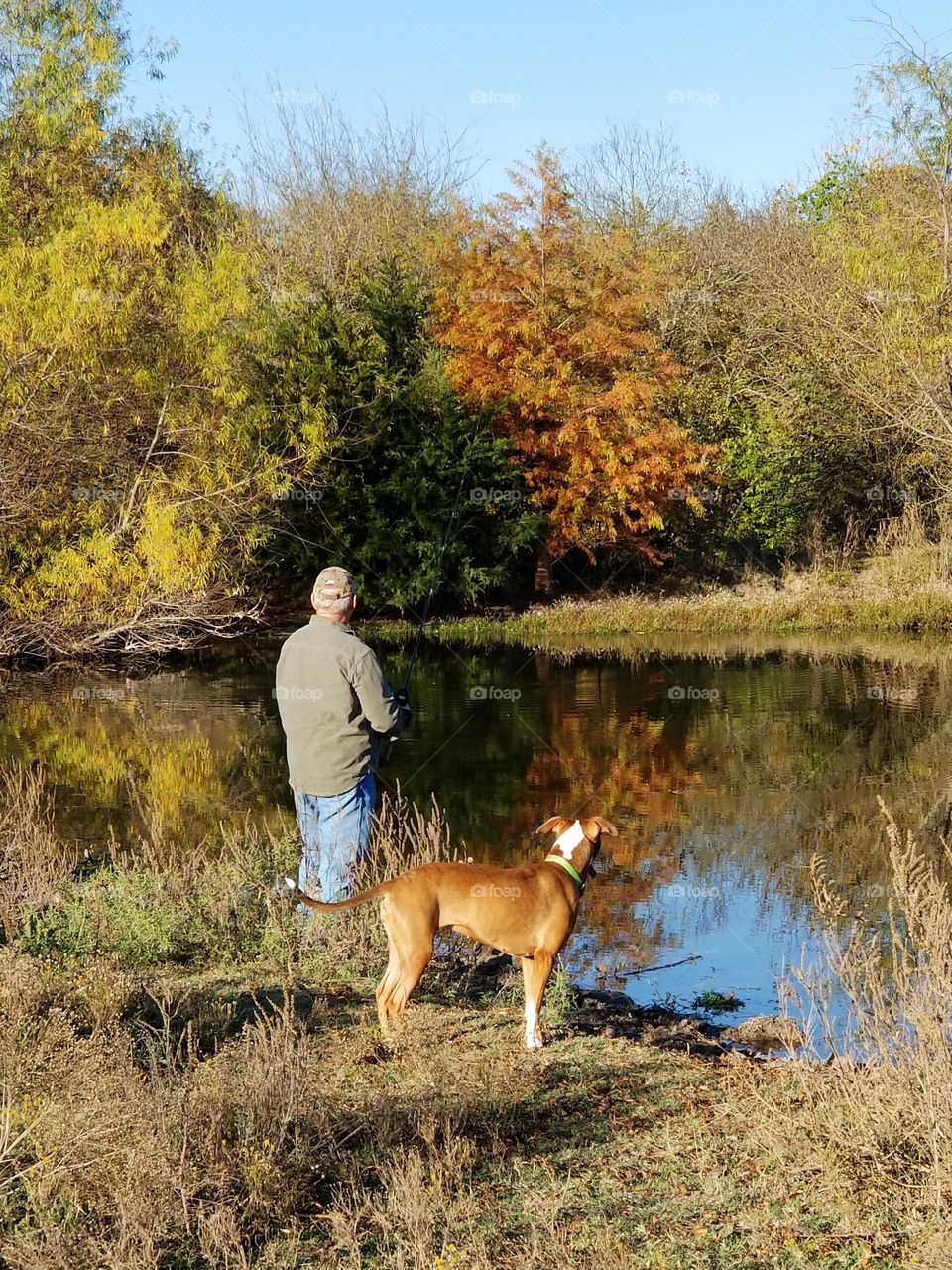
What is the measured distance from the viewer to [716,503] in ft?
105

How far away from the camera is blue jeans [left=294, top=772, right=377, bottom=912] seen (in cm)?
722

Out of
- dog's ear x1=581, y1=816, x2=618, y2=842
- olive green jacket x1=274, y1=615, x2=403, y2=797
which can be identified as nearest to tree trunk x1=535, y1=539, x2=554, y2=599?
olive green jacket x1=274, y1=615, x2=403, y2=797

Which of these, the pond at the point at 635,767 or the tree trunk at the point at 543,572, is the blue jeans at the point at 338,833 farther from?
the tree trunk at the point at 543,572

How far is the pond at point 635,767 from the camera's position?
31.4ft

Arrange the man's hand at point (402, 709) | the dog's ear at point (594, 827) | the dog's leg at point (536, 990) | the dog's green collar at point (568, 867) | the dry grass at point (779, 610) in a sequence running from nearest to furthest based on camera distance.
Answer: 1. the dog's leg at point (536, 990)
2. the dog's green collar at point (568, 867)
3. the dog's ear at point (594, 827)
4. the man's hand at point (402, 709)
5. the dry grass at point (779, 610)

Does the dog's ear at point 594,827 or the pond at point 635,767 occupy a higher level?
the dog's ear at point 594,827

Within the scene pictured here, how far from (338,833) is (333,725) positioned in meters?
0.68

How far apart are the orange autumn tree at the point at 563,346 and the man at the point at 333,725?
2078 centimetres

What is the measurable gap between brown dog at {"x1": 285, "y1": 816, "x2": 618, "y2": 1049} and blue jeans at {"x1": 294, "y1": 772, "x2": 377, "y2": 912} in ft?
4.56

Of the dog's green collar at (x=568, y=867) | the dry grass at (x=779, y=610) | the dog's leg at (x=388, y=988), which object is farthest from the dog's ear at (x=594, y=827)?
the dry grass at (x=779, y=610)

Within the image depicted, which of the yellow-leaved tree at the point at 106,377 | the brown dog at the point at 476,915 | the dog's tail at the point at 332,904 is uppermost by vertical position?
the yellow-leaved tree at the point at 106,377

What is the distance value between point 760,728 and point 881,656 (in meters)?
6.90

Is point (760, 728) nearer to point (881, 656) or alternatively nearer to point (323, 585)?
point (881, 656)

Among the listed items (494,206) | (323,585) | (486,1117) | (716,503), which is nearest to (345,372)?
(494,206)
